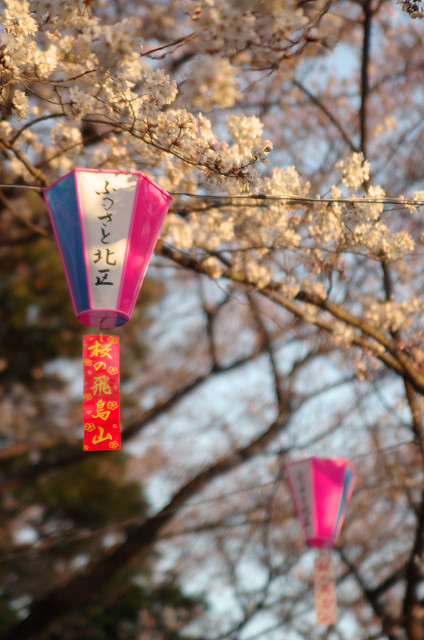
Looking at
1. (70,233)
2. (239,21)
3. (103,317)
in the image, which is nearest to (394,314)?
(103,317)

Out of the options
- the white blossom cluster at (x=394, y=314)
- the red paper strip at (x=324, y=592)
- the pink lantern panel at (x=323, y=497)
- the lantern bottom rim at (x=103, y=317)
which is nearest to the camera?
the lantern bottom rim at (x=103, y=317)

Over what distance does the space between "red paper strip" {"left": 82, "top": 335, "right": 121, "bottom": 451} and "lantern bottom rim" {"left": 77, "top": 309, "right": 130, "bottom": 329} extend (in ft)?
0.25

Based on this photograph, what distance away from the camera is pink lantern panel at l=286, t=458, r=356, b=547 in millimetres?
5648

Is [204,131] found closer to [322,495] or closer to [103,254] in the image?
[103,254]

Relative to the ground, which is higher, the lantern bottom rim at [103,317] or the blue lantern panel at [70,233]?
the blue lantern panel at [70,233]

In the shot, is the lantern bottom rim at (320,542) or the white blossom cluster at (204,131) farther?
the lantern bottom rim at (320,542)

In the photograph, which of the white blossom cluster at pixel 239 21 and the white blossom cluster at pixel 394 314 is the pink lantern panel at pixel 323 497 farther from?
the white blossom cluster at pixel 239 21

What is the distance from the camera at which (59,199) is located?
3.08 m

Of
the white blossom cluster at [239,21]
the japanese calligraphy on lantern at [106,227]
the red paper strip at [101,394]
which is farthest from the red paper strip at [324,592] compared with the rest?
the white blossom cluster at [239,21]

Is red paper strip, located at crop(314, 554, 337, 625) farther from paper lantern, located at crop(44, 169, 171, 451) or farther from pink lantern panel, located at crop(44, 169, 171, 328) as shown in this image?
pink lantern panel, located at crop(44, 169, 171, 328)

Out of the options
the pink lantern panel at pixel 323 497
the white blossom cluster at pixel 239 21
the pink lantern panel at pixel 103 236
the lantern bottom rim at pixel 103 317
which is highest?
the white blossom cluster at pixel 239 21

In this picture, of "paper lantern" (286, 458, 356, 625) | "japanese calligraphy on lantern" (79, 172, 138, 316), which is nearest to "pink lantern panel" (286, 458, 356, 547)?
"paper lantern" (286, 458, 356, 625)

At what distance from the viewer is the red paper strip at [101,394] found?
310 cm

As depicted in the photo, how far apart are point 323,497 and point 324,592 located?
113 cm
